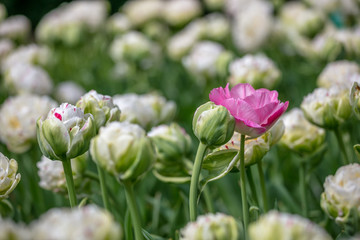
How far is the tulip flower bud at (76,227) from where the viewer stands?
0.26 metres

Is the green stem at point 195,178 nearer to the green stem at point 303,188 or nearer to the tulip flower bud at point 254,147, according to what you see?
the tulip flower bud at point 254,147

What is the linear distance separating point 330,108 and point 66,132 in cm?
29

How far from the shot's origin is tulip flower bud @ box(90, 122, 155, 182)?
381 millimetres

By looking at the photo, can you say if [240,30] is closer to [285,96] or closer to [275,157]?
[285,96]

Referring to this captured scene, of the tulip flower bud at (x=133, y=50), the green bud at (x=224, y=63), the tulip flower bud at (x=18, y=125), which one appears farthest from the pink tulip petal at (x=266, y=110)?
the tulip flower bud at (x=133, y=50)

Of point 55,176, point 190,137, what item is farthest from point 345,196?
point 190,137

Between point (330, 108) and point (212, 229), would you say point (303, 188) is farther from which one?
point (212, 229)

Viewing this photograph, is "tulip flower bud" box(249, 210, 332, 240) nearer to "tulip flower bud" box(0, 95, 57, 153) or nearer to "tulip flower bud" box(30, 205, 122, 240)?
"tulip flower bud" box(30, 205, 122, 240)

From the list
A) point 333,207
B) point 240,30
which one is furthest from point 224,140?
point 240,30

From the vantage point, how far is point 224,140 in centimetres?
43

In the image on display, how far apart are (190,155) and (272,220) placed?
0.33 m

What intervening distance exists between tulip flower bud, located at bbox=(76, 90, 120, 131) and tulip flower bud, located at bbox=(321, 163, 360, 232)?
22cm

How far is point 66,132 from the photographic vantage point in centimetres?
44

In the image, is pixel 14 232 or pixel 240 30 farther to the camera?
pixel 240 30
